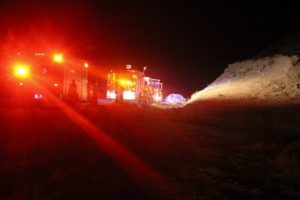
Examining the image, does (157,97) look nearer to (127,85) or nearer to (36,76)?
(127,85)

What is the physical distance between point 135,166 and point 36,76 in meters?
15.5

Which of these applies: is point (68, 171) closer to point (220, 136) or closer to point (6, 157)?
point (6, 157)

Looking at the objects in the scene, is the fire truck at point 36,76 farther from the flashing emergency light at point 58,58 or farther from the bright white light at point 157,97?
the bright white light at point 157,97

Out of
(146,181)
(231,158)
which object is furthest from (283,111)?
(146,181)

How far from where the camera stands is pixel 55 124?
14.8 meters

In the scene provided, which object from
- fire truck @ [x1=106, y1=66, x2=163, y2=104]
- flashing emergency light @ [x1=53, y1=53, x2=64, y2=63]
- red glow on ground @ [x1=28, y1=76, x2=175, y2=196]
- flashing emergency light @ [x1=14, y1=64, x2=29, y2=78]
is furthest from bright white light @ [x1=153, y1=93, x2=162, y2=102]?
red glow on ground @ [x1=28, y1=76, x2=175, y2=196]

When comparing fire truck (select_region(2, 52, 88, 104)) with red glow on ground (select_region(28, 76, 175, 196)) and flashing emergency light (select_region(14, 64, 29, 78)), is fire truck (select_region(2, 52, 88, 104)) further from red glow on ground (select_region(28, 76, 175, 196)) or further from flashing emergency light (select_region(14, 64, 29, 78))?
red glow on ground (select_region(28, 76, 175, 196))

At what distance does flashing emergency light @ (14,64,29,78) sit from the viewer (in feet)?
71.7

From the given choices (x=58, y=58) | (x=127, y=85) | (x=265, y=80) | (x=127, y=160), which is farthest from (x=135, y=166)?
(x=265, y=80)

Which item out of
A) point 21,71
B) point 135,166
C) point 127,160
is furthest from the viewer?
point 21,71

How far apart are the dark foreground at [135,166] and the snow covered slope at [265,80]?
17793 millimetres

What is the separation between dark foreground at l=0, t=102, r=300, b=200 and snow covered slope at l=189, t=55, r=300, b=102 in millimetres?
17793

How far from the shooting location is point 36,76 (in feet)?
73.9

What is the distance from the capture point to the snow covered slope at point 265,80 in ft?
109
